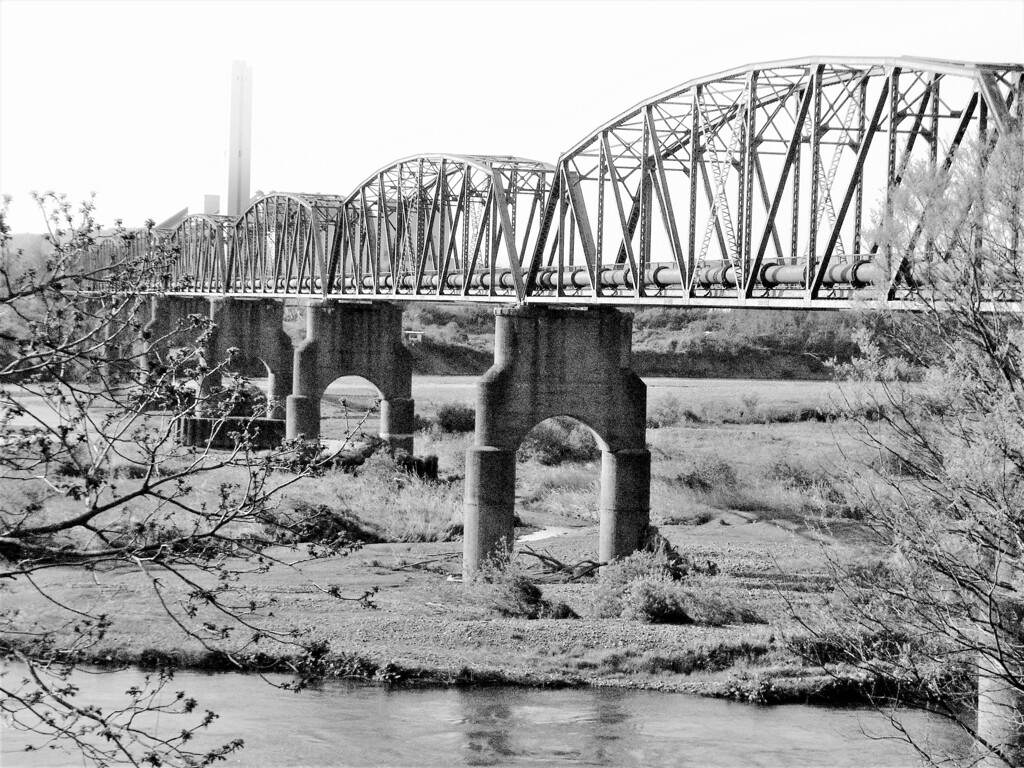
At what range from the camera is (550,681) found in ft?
83.1

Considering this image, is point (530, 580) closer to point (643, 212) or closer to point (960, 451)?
point (643, 212)

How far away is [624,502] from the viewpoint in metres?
36.0

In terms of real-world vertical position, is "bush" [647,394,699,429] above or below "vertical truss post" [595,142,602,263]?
below

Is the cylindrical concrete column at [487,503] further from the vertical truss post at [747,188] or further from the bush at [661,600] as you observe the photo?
the vertical truss post at [747,188]

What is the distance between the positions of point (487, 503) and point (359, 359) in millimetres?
24091

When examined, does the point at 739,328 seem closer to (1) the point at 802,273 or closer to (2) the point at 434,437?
(2) the point at 434,437

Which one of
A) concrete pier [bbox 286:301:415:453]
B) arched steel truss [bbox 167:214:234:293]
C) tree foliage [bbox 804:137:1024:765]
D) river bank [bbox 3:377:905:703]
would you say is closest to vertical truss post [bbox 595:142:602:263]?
river bank [bbox 3:377:905:703]

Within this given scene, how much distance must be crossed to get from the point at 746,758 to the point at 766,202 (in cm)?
1238

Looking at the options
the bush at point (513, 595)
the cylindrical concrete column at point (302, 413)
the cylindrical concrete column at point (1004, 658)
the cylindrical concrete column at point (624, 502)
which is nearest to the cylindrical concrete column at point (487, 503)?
the bush at point (513, 595)

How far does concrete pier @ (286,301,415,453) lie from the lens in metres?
57.9

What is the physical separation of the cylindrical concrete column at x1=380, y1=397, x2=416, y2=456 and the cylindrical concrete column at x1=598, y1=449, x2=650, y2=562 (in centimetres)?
2281

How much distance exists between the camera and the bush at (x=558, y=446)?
61719 millimetres

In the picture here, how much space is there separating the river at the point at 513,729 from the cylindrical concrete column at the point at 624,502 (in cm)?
1072

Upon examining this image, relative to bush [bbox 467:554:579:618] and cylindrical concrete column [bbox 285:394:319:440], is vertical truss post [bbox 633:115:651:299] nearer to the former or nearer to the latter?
bush [bbox 467:554:579:618]
